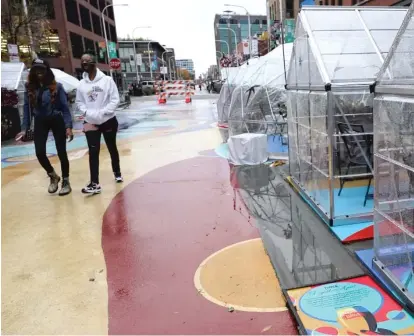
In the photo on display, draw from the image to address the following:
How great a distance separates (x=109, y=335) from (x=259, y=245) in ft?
6.12

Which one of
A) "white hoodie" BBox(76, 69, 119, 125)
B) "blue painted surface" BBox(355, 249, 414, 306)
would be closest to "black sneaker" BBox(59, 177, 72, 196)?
"white hoodie" BBox(76, 69, 119, 125)

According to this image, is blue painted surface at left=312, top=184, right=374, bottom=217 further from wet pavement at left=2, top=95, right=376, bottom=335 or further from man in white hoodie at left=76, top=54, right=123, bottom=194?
man in white hoodie at left=76, top=54, right=123, bottom=194

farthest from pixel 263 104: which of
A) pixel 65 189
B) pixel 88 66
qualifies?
pixel 65 189

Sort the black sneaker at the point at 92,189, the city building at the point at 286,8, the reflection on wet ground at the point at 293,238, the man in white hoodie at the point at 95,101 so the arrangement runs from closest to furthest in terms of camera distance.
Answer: the reflection on wet ground at the point at 293,238
the man in white hoodie at the point at 95,101
the black sneaker at the point at 92,189
the city building at the point at 286,8

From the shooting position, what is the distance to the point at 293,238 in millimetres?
4043

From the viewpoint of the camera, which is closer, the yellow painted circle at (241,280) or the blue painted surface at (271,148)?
the yellow painted circle at (241,280)

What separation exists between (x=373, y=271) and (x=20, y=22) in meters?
19.8

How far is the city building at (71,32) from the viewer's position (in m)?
36.4

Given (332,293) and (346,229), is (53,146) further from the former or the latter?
(332,293)

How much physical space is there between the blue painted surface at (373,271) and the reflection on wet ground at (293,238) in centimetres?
8

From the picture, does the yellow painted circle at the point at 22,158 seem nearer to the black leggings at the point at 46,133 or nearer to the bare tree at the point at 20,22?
the black leggings at the point at 46,133

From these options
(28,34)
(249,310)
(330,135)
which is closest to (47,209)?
(249,310)

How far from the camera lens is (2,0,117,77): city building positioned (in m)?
36.4

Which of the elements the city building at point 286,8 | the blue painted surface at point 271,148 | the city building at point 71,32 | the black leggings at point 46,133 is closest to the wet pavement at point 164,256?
the black leggings at point 46,133
